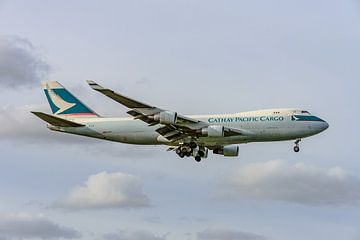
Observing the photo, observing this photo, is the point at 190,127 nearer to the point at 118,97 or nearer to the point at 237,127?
the point at 237,127

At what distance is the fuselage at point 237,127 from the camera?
8012cm

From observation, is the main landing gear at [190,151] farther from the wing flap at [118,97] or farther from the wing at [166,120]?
the wing flap at [118,97]

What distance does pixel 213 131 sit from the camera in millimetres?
80000

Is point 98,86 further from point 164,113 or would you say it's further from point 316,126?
point 316,126

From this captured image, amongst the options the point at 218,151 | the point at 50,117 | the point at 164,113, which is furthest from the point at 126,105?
the point at 218,151

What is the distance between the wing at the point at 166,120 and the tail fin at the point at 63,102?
1041cm

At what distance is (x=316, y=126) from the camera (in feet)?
267

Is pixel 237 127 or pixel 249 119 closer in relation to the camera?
pixel 249 119

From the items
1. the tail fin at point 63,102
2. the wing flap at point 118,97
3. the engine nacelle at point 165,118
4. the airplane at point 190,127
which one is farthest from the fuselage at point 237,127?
the wing flap at point 118,97

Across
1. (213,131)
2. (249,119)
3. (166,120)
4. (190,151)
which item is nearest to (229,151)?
(190,151)

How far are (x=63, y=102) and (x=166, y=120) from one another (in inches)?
676

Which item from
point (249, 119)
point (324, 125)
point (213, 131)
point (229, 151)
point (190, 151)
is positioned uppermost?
point (324, 125)

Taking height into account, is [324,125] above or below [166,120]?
above

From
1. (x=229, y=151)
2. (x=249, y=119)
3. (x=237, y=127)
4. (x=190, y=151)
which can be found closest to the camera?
(x=249, y=119)
